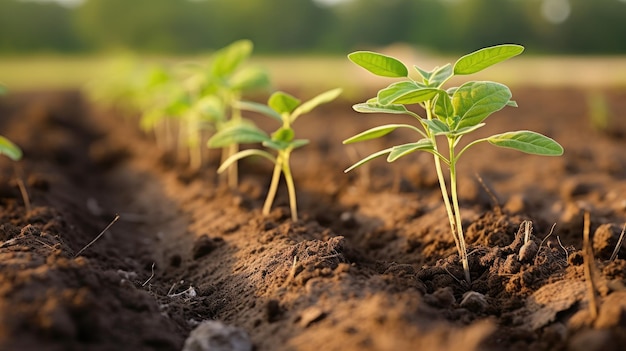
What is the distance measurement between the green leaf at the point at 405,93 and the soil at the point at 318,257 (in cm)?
70

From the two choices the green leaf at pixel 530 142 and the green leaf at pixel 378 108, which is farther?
the green leaf at pixel 378 108

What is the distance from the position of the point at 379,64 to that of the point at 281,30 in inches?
887

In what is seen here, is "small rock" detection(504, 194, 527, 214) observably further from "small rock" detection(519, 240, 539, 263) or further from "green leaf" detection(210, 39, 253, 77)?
"green leaf" detection(210, 39, 253, 77)

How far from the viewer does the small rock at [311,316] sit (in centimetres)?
222

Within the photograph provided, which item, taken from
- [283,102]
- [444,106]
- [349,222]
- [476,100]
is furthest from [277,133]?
[476,100]

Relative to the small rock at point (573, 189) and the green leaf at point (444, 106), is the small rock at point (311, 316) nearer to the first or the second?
the green leaf at point (444, 106)

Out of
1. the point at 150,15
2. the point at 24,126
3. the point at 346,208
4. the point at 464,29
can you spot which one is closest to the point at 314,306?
the point at 346,208

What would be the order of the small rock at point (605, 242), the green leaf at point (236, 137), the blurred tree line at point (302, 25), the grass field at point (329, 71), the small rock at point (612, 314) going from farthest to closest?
the blurred tree line at point (302, 25), the grass field at point (329, 71), the green leaf at point (236, 137), the small rock at point (605, 242), the small rock at point (612, 314)

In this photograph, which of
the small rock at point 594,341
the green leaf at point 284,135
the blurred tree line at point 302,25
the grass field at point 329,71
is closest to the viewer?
the small rock at point 594,341

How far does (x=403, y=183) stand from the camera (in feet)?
14.1

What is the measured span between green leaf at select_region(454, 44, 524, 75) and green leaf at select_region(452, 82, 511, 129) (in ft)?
0.23

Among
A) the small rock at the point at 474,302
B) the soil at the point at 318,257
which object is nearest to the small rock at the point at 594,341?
the soil at the point at 318,257

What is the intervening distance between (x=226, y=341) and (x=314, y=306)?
14.0 inches

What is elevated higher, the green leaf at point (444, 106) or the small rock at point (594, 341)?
the green leaf at point (444, 106)
